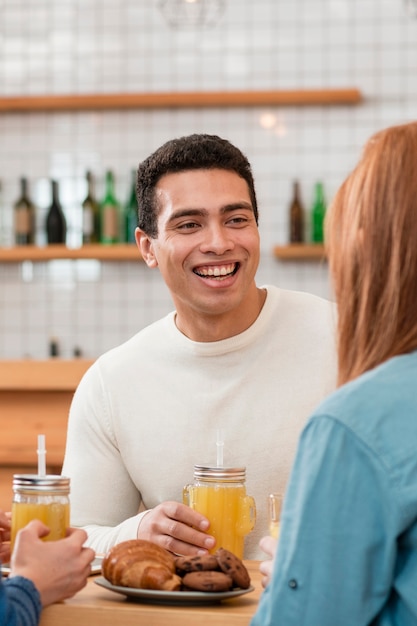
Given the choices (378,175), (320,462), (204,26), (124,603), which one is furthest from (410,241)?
(204,26)

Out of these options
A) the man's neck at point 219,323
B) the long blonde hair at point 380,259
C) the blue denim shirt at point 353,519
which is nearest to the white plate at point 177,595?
the blue denim shirt at point 353,519

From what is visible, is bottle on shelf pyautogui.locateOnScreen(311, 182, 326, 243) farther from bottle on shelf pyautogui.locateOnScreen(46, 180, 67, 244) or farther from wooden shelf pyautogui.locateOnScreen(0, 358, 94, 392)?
wooden shelf pyautogui.locateOnScreen(0, 358, 94, 392)

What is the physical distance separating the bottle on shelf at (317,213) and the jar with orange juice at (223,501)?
3.23 meters

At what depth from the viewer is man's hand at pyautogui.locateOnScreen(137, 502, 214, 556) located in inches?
65.2

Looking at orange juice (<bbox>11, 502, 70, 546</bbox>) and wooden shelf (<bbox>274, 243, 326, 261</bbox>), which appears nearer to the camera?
orange juice (<bbox>11, 502, 70, 546</bbox>)

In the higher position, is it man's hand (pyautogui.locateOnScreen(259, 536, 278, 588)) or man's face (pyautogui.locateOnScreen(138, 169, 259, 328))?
man's face (pyautogui.locateOnScreen(138, 169, 259, 328))

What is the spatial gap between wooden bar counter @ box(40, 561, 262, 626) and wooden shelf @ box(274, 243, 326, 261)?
3.40 metres

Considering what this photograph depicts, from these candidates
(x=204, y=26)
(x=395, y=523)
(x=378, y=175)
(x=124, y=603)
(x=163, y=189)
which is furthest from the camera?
(x=204, y=26)

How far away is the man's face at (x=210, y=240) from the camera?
7.00 ft

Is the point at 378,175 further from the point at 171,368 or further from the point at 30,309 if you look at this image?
the point at 30,309

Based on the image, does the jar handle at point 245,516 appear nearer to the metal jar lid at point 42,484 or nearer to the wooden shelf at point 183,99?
the metal jar lid at point 42,484

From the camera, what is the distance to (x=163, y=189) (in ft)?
7.27

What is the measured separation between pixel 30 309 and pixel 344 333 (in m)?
4.02

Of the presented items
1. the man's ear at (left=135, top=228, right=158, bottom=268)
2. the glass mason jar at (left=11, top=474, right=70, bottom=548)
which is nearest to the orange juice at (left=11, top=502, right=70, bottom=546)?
the glass mason jar at (left=11, top=474, right=70, bottom=548)
